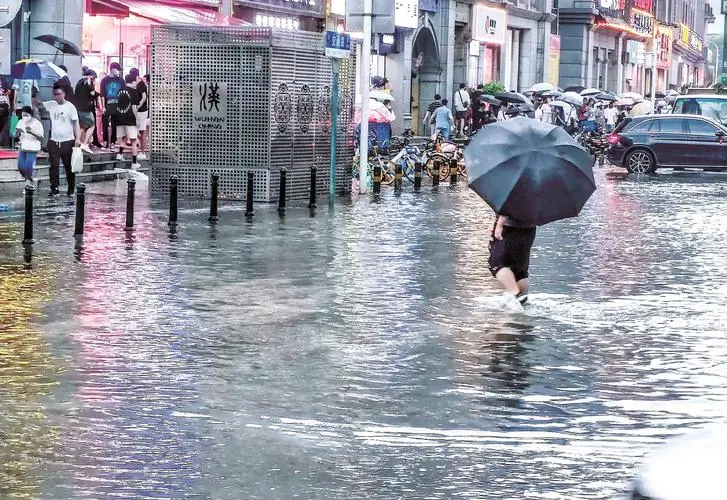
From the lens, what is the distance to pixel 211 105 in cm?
2550

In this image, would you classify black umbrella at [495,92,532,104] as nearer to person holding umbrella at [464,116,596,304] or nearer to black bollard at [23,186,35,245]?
black bollard at [23,186,35,245]

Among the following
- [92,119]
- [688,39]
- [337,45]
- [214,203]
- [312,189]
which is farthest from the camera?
[688,39]

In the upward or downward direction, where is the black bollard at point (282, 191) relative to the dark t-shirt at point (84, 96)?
downward

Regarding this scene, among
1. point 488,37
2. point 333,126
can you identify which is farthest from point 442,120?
point 488,37

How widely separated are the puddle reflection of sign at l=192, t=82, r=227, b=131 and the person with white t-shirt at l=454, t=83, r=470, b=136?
2570cm

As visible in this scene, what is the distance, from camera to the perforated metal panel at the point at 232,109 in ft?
83.0

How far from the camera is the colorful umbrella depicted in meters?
28.6

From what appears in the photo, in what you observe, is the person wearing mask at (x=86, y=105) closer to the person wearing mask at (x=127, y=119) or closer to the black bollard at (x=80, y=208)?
the person wearing mask at (x=127, y=119)

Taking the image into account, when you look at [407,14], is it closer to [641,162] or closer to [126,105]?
[641,162]

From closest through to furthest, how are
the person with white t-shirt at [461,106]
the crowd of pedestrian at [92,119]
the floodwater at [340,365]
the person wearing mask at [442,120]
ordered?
the floodwater at [340,365] → the crowd of pedestrian at [92,119] → the person wearing mask at [442,120] → the person with white t-shirt at [461,106]

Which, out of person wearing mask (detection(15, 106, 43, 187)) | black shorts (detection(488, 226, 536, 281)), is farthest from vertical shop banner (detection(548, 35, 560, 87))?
black shorts (detection(488, 226, 536, 281))

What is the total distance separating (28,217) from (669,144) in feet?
80.0

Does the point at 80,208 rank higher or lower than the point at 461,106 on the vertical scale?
lower

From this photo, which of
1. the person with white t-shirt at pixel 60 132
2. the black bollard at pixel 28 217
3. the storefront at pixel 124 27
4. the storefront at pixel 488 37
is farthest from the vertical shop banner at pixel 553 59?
the black bollard at pixel 28 217
